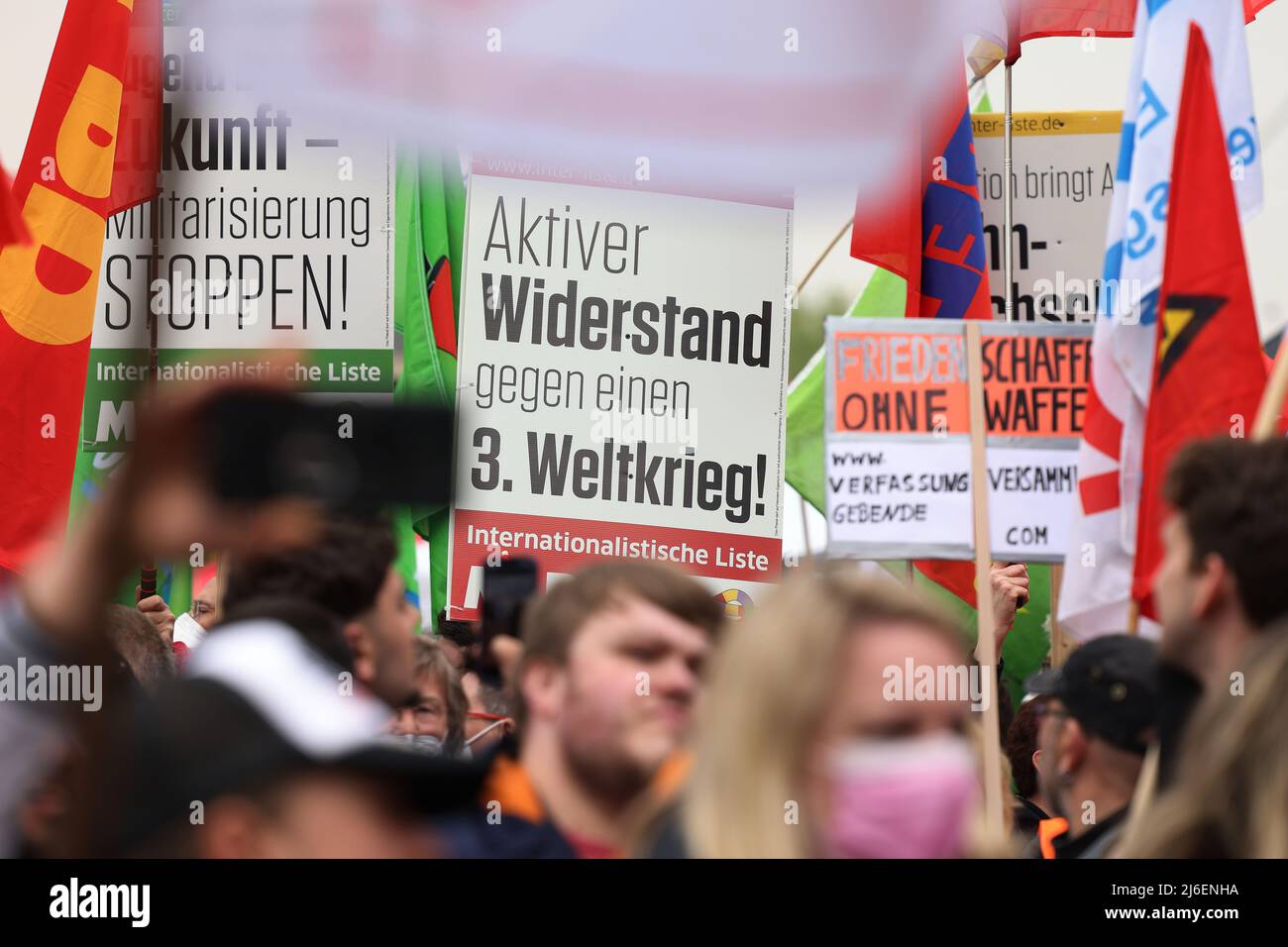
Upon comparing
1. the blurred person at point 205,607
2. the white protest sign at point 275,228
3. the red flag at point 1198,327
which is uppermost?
the white protest sign at point 275,228

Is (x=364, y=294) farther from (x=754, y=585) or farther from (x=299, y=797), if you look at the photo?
(x=299, y=797)

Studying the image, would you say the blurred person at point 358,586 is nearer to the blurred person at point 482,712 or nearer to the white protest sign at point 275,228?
the blurred person at point 482,712

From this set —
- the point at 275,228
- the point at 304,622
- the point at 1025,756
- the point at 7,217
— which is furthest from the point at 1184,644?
the point at 275,228

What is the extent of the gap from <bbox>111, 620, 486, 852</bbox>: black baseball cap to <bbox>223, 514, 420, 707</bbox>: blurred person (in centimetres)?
132

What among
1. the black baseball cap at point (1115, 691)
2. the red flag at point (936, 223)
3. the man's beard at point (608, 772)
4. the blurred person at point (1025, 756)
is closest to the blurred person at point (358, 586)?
the man's beard at point (608, 772)

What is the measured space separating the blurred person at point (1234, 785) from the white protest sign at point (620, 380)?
14.4 feet

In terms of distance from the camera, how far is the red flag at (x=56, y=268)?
6.37 m

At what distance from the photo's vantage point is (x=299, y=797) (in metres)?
1.76

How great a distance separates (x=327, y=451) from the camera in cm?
177

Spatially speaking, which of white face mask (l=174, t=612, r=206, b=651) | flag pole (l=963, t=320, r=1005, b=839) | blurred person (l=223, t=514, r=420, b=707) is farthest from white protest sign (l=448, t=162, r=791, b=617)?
blurred person (l=223, t=514, r=420, b=707)

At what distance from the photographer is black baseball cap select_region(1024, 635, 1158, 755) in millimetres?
3904

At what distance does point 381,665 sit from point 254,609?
81 cm

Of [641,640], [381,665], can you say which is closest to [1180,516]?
[641,640]
